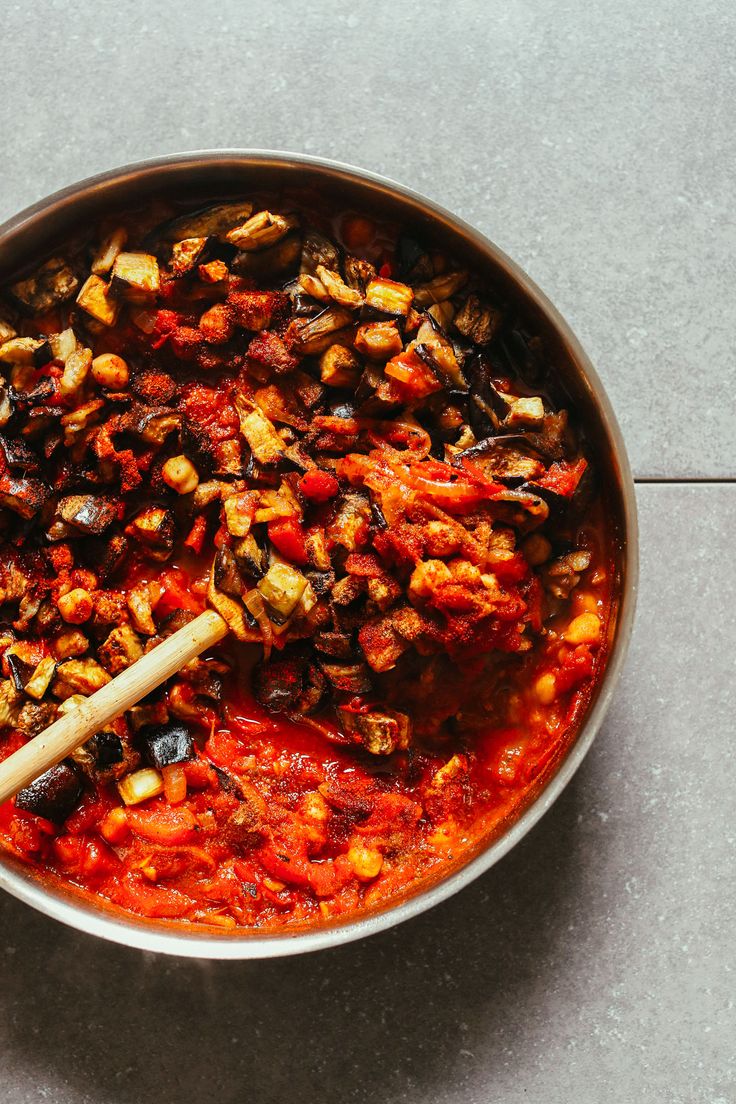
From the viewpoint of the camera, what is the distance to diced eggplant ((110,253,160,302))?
2385mm

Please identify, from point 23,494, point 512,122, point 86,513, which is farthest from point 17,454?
point 512,122

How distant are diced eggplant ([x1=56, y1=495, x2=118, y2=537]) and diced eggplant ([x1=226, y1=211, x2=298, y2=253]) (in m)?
0.72

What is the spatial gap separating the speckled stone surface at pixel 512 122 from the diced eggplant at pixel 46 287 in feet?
1.08

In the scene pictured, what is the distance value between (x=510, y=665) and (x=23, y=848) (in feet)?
4.20

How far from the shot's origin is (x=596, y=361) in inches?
104

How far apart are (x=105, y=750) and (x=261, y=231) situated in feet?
4.34

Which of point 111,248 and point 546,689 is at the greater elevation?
point 111,248

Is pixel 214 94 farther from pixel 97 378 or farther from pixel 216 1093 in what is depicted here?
pixel 216 1093

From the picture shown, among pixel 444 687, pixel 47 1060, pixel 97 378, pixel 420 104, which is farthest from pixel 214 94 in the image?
pixel 47 1060

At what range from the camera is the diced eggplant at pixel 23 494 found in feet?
7.99

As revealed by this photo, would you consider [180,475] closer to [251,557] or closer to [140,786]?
[251,557]

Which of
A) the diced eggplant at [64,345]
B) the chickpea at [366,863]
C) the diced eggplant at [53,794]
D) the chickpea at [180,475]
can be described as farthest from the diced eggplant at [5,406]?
the chickpea at [366,863]

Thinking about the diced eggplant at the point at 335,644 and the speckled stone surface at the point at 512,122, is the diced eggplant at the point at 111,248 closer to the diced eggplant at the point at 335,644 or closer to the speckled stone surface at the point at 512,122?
the speckled stone surface at the point at 512,122

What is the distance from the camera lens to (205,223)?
242 cm
